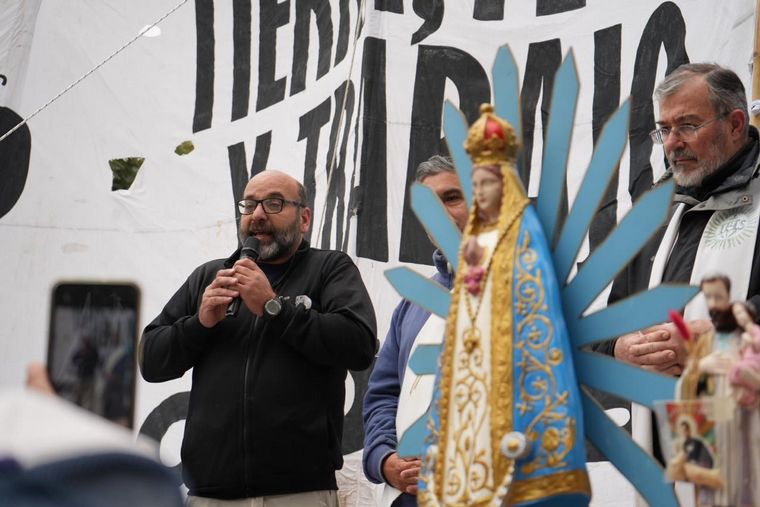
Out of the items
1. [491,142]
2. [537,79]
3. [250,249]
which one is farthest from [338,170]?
[491,142]

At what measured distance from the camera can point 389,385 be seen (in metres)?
2.85

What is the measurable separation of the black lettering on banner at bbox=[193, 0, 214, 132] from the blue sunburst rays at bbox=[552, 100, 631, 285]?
11.6ft

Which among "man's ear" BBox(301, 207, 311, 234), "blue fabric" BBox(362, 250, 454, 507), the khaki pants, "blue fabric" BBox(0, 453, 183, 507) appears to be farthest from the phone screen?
"man's ear" BBox(301, 207, 311, 234)

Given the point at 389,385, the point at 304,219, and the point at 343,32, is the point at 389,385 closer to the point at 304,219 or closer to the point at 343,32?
the point at 304,219

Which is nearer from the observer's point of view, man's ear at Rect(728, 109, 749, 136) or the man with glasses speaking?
man's ear at Rect(728, 109, 749, 136)

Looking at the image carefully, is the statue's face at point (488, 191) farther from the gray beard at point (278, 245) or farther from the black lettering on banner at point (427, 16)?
the black lettering on banner at point (427, 16)

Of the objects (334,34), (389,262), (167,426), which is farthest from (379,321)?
(334,34)

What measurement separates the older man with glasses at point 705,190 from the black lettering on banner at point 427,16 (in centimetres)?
209

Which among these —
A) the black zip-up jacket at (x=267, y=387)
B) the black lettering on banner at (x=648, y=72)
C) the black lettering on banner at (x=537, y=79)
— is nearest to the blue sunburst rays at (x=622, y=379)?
the black zip-up jacket at (x=267, y=387)

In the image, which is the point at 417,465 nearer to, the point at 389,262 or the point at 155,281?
the point at 389,262

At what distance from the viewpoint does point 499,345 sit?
1845 millimetres

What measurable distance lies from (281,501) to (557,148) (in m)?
1.39

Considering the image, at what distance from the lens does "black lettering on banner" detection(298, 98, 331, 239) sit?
4.78 metres

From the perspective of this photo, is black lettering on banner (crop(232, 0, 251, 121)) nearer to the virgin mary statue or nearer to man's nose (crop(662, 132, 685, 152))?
man's nose (crop(662, 132, 685, 152))
